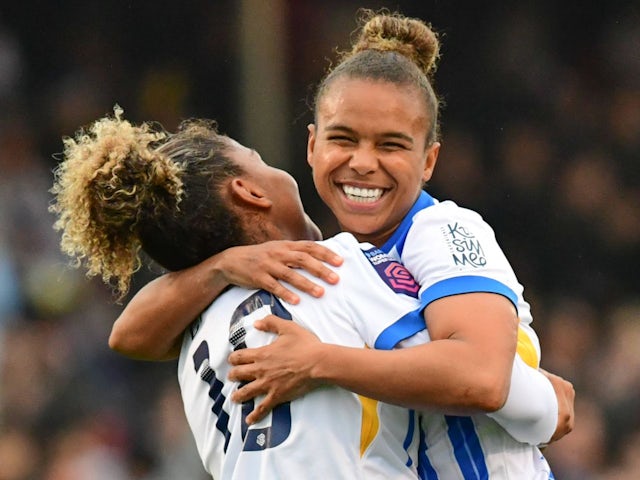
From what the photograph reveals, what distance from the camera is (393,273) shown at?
278cm

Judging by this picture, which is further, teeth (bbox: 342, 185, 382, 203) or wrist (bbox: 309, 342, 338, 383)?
teeth (bbox: 342, 185, 382, 203)

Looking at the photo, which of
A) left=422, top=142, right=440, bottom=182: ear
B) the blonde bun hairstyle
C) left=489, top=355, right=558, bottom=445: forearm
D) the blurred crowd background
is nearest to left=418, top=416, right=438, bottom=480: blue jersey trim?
left=489, top=355, right=558, bottom=445: forearm

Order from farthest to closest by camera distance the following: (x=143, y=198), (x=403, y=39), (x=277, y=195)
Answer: (x=403, y=39), (x=277, y=195), (x=143, y=198)

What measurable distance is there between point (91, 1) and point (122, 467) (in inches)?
127

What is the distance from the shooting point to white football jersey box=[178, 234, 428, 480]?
8.75 ft

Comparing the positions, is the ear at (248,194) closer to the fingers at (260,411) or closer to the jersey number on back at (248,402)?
the jersey number on back at (248,402)

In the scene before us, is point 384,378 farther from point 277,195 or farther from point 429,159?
point 429,159

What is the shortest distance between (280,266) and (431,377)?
46 centimetres

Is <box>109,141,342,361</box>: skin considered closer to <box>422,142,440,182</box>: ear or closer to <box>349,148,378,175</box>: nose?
<box>349,148,378,175</box>: nose

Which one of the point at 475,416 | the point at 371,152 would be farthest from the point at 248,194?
the point at 475,416

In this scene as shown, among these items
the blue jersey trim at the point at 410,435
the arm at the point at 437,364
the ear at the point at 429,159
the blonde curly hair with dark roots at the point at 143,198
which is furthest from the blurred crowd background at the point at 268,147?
the arm at the point at 437,364

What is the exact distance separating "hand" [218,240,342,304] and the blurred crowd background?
415 cm

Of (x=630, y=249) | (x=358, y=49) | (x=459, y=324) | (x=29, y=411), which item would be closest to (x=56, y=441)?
(x=29, y=411)

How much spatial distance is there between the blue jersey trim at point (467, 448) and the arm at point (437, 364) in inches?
8.1
